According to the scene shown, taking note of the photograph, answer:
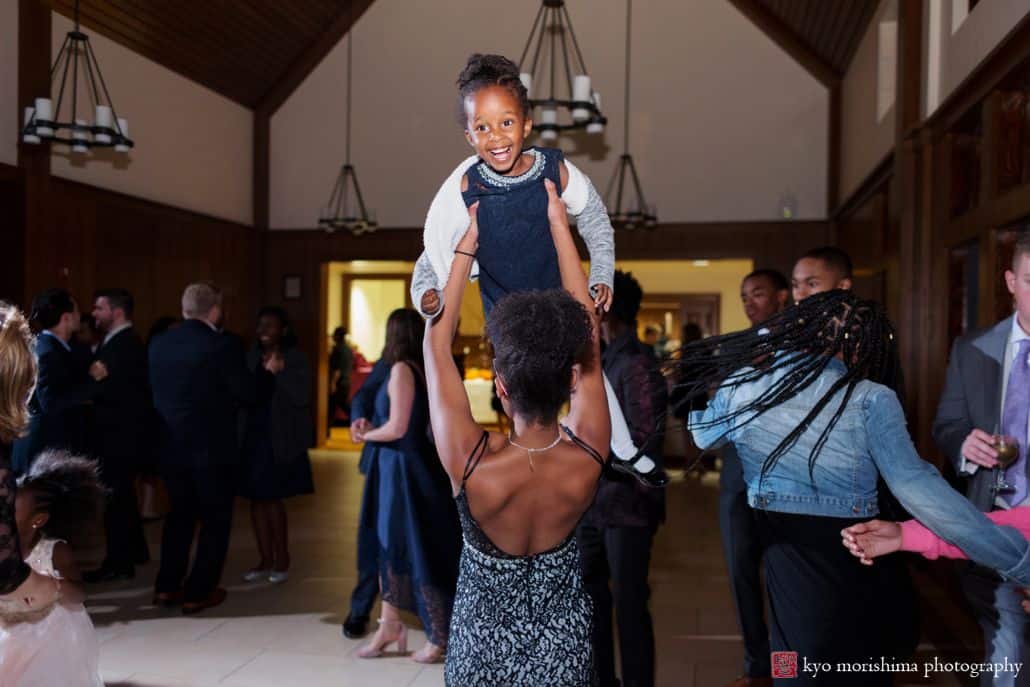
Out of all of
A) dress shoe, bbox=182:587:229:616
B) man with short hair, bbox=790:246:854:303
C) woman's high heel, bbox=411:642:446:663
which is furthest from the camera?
dress shoe, bbox=182:587:229:616

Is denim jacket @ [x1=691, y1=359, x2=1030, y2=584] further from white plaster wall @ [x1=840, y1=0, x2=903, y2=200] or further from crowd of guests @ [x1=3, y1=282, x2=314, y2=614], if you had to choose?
white plaster wall @ [x1=840, y1=0, x2=903, y2=200]

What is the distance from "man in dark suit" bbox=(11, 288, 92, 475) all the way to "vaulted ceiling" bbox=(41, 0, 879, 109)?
4284mm

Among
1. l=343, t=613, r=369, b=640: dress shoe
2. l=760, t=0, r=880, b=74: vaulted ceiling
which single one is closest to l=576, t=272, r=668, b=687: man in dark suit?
l=343, t=613, r=369, b=640: dress shoe

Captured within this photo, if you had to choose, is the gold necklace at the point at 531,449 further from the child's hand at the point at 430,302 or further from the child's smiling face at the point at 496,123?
the child's smiling face at the point at 496,123

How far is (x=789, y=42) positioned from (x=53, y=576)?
971cm

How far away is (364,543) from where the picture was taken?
13.6 ft

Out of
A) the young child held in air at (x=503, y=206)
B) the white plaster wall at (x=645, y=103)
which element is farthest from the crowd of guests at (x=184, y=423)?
the white plaster wall at (x=645, y=103)

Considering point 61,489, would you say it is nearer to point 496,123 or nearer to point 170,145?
point 496,123

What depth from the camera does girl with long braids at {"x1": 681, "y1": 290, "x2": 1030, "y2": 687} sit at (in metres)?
2.01

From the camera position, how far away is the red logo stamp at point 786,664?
6.86ft

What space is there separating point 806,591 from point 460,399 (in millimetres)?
1020

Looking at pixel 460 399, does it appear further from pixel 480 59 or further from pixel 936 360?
pixel 936 360

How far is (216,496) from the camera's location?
452cm

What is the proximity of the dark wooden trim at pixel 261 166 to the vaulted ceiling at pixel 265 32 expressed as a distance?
0.24 meters
